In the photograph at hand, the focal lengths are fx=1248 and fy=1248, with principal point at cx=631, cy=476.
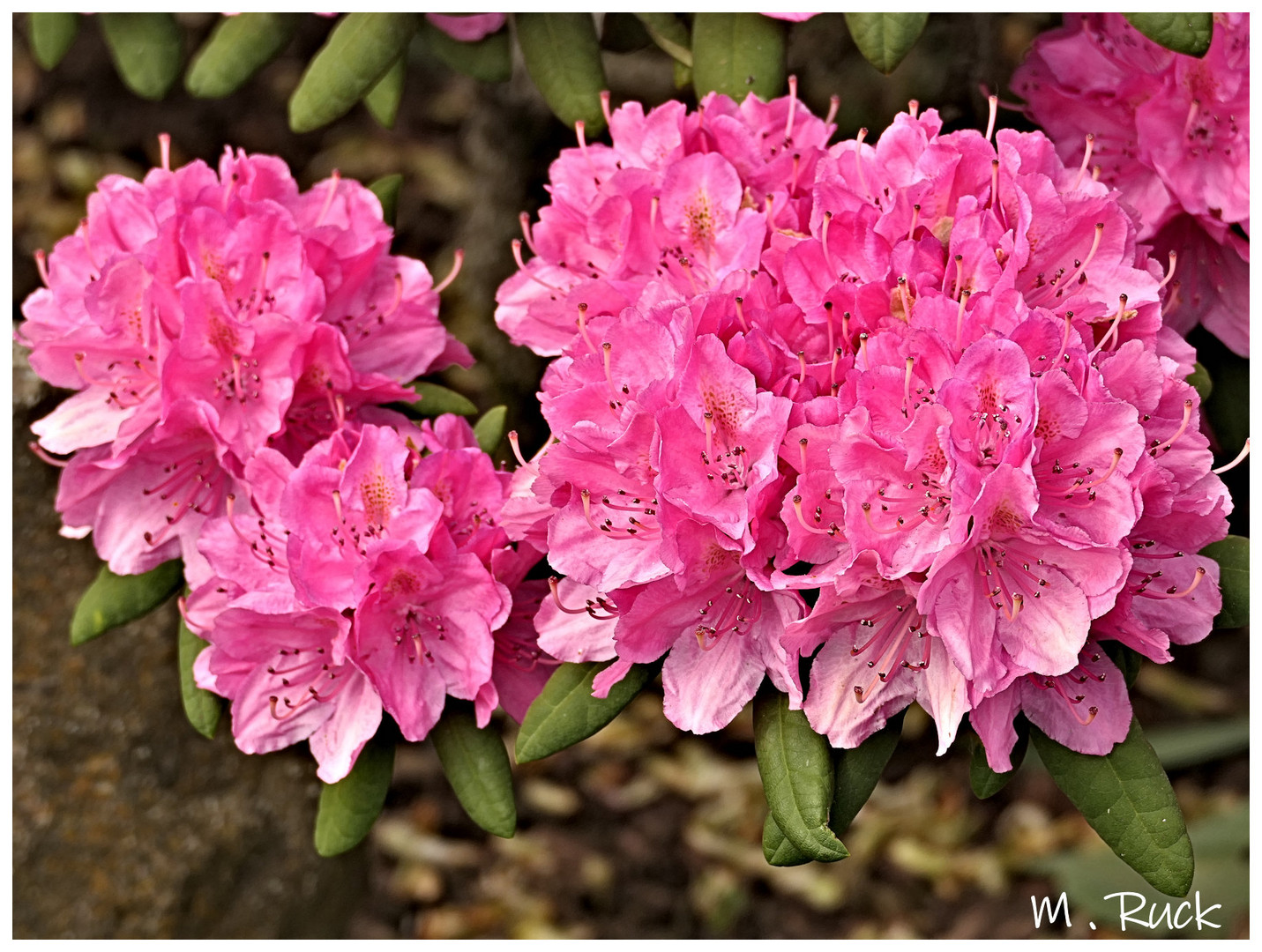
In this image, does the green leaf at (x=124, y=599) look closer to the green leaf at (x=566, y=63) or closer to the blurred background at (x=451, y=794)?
the blurred background at (x=451, y=794)

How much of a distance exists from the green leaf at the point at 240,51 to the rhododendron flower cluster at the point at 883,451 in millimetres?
474

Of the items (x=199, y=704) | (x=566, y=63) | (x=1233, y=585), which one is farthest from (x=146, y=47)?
(x=1233, y=585)

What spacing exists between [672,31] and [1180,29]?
1.58 ft

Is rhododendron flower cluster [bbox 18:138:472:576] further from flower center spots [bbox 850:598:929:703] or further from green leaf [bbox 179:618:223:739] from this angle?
flower center spots [bbox 850:598:929:703]

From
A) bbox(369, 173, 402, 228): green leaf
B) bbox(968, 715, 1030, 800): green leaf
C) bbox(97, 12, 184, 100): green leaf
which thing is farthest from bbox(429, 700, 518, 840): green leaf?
bbox(97, 12, 184, 100): green leaf

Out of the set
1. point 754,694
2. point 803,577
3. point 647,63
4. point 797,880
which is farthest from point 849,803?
point 797,880

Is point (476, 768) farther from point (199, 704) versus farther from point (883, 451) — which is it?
point (883, 451)

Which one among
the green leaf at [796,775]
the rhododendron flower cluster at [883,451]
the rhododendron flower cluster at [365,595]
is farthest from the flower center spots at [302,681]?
the green leaf at [796,775]

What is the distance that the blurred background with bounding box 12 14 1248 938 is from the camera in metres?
1.77

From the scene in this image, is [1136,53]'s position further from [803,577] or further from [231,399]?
[231,399]

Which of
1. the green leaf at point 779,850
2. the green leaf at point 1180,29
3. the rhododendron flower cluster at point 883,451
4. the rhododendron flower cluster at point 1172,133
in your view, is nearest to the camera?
the rhododendron flower cluster at point 883,451

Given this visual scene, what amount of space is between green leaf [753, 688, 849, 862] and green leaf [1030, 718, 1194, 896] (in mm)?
199

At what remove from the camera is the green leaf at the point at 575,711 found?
1033 millimetres

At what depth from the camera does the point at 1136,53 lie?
122 centimetres
